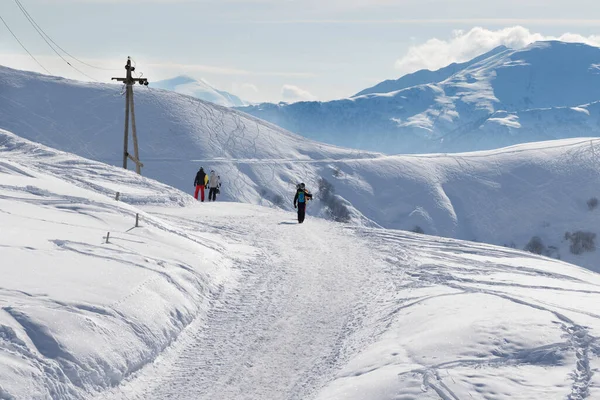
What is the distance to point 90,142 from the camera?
90000 millimetres

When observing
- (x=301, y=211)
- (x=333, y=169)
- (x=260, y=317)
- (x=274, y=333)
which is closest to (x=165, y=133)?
(x=333, y=169)

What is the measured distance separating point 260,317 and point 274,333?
1024 millimetres

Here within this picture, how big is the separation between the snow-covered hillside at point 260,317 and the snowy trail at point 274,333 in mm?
39

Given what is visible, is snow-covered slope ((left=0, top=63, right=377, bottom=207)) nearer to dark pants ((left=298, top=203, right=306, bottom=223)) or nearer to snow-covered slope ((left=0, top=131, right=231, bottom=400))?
dark pants ((left=298, top=203, right=306, bottom=223))

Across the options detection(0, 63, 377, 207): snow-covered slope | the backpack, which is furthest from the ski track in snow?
detection(0, 63, 377, 207): snow-covered slope

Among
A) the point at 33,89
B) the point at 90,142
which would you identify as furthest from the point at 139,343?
the point at 33,89

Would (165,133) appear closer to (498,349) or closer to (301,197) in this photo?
(301,197)

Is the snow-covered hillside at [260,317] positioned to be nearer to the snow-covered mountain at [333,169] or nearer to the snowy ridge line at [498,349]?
the snowy ridge line at [498,349]

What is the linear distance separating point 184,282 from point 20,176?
1142 cm

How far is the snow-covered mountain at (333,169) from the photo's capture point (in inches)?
3403

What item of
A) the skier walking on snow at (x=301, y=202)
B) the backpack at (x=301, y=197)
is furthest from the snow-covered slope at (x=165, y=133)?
the backpack at (x=301, y=197)

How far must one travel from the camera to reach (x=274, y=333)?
12.3 meters

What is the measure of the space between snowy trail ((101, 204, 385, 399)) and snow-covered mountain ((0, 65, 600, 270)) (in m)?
61.5

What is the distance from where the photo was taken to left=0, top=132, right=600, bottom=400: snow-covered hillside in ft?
30.5
